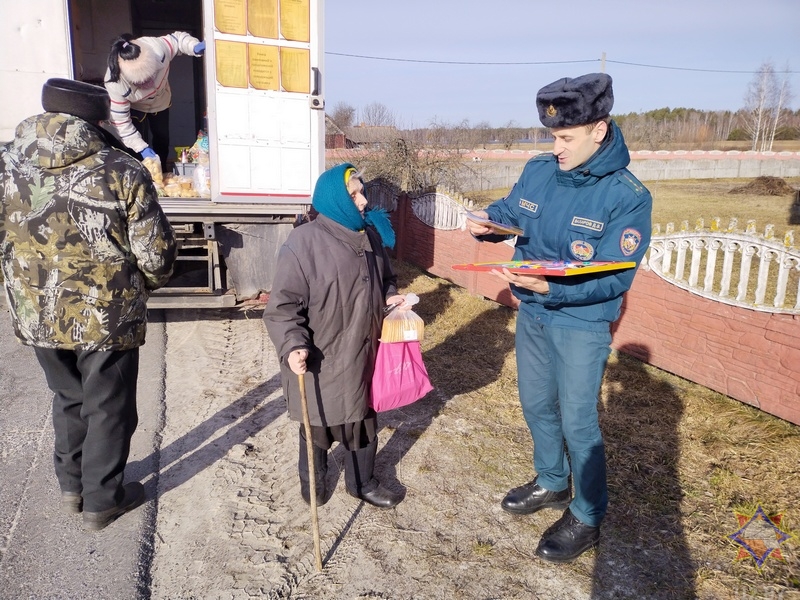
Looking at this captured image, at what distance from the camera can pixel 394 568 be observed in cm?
275

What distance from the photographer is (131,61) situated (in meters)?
6.25

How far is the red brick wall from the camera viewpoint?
161 inches

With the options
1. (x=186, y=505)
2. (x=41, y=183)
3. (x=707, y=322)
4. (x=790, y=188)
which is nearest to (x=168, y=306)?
(x=186, y=505)

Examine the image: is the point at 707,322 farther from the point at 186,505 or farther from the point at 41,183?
the point at 41,183

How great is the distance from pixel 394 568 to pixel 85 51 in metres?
8.58

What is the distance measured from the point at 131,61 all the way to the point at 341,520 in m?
5.32

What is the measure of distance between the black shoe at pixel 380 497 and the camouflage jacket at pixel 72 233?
1.41 m

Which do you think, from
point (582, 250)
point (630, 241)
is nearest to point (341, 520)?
point (582, 250)

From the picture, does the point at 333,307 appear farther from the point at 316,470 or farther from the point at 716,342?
the point at 716,342

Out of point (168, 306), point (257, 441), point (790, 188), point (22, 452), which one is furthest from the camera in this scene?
point (790, 188)

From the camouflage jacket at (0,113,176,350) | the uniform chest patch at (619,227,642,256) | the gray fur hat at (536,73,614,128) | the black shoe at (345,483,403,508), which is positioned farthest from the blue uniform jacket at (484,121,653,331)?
the camouflage jacket at (0,113,176,350)

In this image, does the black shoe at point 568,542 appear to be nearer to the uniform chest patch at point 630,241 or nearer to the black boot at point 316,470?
the black boot at point 316,470

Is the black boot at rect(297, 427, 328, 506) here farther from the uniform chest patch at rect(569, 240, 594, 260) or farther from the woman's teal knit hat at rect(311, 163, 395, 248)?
the uniform chest patch at rect(569, 240, 594, 260)

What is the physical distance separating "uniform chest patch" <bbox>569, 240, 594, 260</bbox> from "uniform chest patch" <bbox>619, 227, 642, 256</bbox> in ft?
0.44
